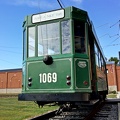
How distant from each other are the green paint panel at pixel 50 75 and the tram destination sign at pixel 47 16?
1445 mm

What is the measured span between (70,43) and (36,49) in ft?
3.89

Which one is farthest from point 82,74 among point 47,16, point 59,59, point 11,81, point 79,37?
point 11,81

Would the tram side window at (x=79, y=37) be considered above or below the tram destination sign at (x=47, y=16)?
below

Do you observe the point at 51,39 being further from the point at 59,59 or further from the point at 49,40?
the point at 59,59

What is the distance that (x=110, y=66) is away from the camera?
45688 mm

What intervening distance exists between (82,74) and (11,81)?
50416 millimetres

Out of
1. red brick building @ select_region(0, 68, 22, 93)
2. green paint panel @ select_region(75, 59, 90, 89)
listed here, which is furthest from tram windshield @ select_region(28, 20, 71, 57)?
red brick building @ select_region(0, 68, 22, 93)

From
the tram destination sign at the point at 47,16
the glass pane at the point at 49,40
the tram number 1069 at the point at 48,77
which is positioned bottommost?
the tram number 1069 at the point at 48,77

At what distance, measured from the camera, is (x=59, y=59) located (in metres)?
6.88

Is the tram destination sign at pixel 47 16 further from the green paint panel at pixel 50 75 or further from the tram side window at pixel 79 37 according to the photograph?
the green paint panel at pixel 50 75

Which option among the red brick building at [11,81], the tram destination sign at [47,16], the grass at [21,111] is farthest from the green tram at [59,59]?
the red brick building at [11,81]

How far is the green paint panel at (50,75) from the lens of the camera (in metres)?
6.71

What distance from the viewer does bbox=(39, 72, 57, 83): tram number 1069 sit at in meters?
6.82

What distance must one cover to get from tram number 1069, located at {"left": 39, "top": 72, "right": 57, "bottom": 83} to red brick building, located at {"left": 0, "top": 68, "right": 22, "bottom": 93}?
1860 inches
